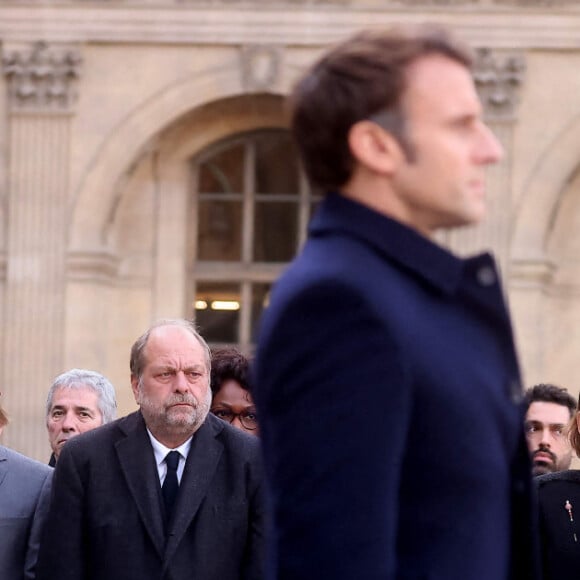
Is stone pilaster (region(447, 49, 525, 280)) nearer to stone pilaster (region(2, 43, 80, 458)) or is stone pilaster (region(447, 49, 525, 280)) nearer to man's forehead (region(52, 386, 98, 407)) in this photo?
stone pilaster (region(2, 43, 80, 458))

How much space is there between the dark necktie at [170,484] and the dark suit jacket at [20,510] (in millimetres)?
547

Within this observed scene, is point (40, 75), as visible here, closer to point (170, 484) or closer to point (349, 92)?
point (170, 484)

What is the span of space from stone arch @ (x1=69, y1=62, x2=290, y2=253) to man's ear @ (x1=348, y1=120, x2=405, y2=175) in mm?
15155

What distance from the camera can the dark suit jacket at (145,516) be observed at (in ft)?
17.3

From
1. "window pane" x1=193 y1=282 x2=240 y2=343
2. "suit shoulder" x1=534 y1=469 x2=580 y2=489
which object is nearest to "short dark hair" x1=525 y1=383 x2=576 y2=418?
"suit shoulder" x1=534 y1=469 x2=580 y2=489

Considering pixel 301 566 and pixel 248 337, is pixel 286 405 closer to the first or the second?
pixel 301 566

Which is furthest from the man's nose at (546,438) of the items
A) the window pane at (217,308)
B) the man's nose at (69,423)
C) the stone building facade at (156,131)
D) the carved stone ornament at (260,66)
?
the window pane at (217,308)

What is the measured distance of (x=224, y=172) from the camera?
60.5ft

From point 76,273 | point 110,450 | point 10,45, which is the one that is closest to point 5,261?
point 76,273

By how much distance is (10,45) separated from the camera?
17.5 metres

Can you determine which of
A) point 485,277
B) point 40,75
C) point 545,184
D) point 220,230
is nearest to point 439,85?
point 485,277

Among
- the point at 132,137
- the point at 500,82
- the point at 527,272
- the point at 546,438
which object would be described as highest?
the point at 500,82

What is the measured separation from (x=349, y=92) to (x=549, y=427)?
5.51 metres

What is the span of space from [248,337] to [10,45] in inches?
145
